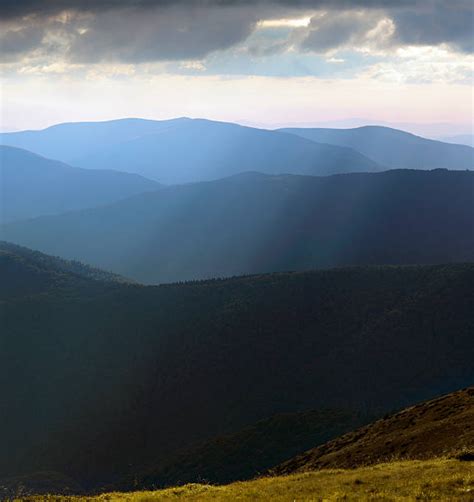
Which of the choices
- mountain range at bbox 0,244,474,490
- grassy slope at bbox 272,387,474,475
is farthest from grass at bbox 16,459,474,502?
A: mountain range at bbox 0,244,474,490

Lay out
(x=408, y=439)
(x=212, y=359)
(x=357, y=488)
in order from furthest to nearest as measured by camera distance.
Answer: (x=212, y=359) < (x=408, y=439) < (x=357, y=488)

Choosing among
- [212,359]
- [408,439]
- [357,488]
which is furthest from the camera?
[212,359]

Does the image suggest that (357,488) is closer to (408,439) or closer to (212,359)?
(408,439)

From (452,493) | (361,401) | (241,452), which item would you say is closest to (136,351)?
(361,401)

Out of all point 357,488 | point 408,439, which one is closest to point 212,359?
point 408,439

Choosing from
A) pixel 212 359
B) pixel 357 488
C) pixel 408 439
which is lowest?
pixel 212 359

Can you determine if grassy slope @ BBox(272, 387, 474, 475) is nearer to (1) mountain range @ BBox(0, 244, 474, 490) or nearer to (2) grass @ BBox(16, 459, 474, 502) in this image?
(2) grass @ BBox(16, 459, 474, 502)
